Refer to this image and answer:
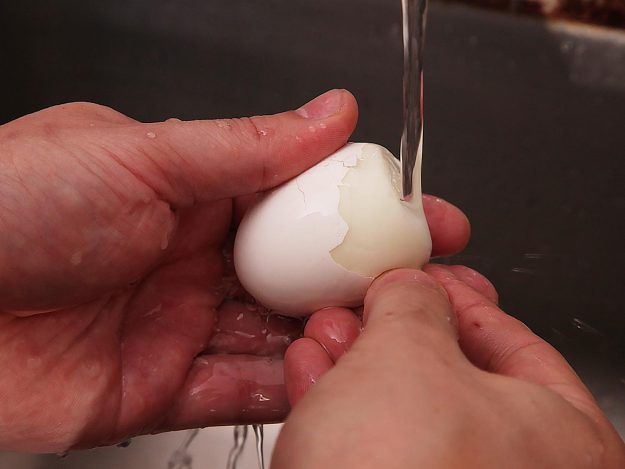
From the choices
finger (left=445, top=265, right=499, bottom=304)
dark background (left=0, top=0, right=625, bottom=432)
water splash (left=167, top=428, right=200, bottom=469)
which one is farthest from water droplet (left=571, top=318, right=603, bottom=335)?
water splash (left=167, top=428, right=200, bottom=469)

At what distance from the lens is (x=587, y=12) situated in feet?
3.48

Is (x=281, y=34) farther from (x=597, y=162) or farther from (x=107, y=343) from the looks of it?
(x=107, y=343)

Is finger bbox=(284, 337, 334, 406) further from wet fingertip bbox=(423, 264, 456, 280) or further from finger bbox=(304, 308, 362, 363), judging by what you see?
wet fingertip bbox=(423, 264, 456, 280)

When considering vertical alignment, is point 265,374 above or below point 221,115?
below

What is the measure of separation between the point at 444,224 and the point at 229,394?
11.4 inches

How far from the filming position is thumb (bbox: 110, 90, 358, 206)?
24.8 inches

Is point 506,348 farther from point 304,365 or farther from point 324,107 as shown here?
point 324,107

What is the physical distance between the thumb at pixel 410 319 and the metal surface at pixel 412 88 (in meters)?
0.10

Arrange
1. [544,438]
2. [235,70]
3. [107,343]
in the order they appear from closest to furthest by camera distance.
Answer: [544,438], [107,343], [235,70]

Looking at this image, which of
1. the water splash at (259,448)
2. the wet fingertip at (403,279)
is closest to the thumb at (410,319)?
the wet fingertip at (403,279)

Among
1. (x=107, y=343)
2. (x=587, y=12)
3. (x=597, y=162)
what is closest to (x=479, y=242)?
(x=597, y=162)

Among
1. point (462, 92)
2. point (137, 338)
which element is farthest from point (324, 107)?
point (462, 92)

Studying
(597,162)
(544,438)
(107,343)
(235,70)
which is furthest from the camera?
(235,70)

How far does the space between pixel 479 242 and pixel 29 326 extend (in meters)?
0.68
